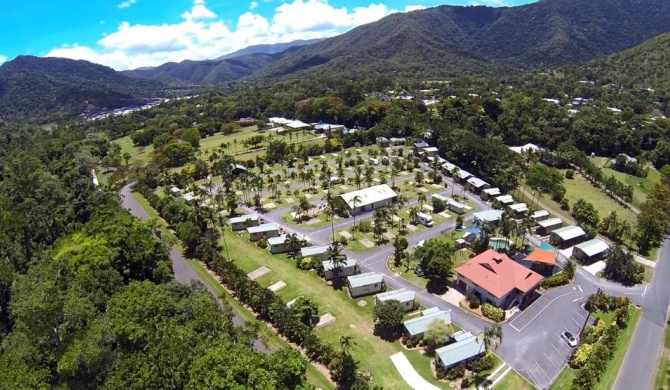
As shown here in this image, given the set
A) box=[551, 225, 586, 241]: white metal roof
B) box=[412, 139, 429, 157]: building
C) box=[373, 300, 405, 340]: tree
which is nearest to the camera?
box=[373, 300, 405, 340]: tree

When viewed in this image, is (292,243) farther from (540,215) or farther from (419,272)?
(540,215)

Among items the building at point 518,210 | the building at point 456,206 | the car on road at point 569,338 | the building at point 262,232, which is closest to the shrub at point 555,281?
the car on road at point 569,338

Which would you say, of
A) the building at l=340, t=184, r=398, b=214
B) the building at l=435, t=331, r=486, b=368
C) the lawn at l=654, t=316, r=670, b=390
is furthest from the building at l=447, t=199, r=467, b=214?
the building at l=435, t=331, r=486, b=368

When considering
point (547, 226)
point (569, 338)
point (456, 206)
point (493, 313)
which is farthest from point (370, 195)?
point (569, 338)

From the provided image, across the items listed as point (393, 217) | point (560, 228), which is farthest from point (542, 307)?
point (393, 217)

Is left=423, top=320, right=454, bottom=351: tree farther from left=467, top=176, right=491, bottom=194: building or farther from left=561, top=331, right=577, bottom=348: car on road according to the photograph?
left=467, top=176, right=491, bottom=194: building

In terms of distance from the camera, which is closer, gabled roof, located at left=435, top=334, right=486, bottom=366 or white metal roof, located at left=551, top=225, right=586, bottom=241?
gabled roof, located at left=435, top=334, right=486, bottom=366
